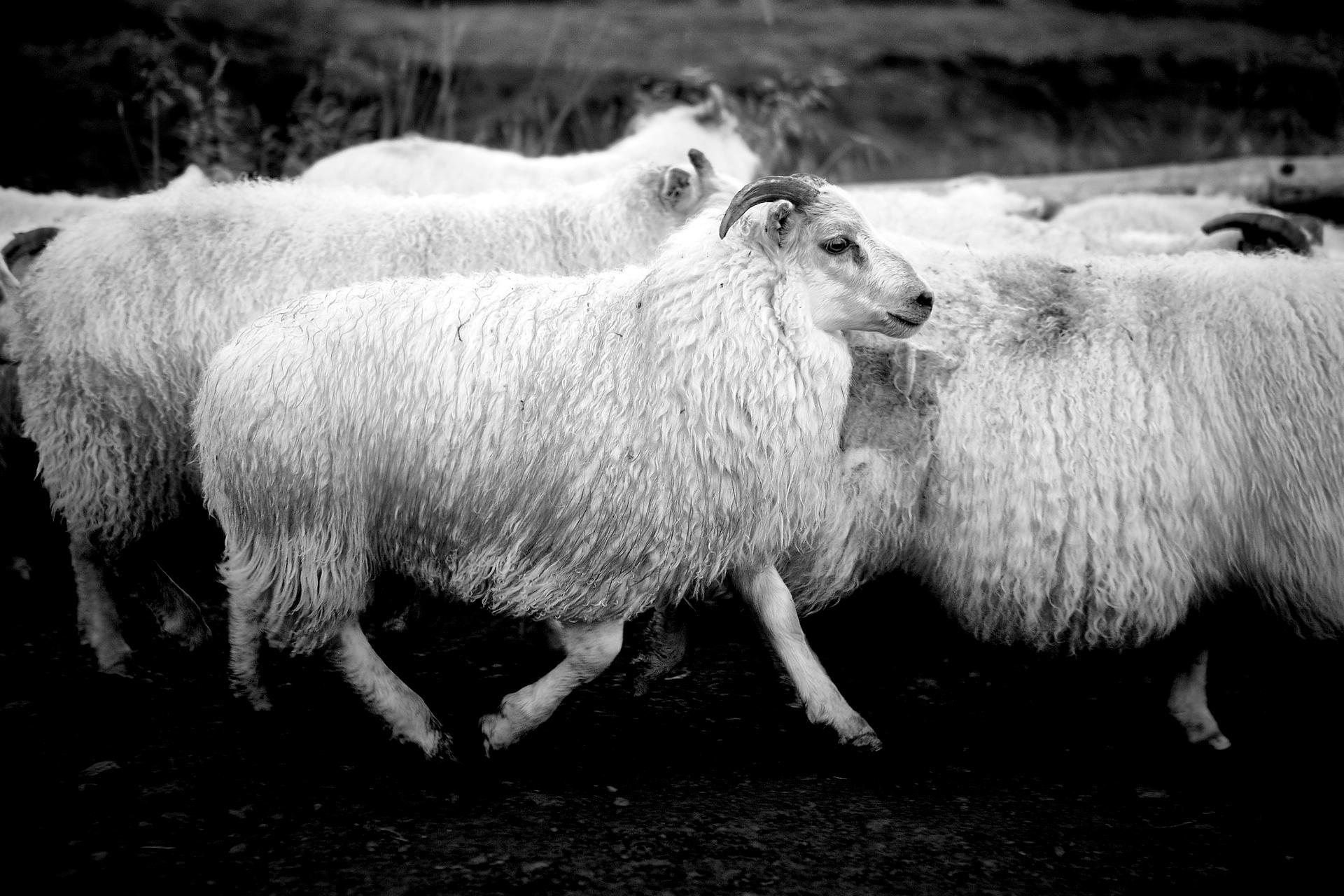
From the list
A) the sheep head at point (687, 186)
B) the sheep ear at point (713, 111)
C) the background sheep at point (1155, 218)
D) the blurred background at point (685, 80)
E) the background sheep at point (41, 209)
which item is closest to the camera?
the sheep head at point (687, 186)

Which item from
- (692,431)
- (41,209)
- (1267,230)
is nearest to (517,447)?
(692,431)

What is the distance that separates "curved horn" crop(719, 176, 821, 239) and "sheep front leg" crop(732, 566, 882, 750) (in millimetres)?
967

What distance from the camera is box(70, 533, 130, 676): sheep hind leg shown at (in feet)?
12.7

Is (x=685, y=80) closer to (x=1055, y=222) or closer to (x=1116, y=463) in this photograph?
(x=1055, y=222)

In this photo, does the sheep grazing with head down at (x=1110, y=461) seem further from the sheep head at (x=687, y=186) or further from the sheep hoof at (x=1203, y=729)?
the sheep head at (x=687, y=186)

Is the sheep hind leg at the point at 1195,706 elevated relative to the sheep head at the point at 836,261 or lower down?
lower down

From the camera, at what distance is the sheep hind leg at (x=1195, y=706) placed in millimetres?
3535

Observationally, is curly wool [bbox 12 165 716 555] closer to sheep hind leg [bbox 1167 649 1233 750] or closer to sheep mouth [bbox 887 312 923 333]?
sheep mouth [bbox 887 312 923 333]

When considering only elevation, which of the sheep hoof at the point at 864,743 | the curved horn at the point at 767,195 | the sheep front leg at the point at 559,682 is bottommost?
the sheep hoof at the point at 864,743

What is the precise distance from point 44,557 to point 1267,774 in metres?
4.75

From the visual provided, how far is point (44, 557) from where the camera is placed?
503cm

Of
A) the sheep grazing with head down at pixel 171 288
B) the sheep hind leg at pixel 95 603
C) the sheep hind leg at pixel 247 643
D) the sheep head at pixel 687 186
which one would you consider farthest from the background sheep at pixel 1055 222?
the sheep hind leg at pixel 95 603

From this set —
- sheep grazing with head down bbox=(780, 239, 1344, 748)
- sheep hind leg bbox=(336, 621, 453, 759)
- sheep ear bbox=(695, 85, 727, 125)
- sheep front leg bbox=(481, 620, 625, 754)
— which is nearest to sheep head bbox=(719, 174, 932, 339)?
sheep grazing with head down bbox=(780, 239, 1344, 748)

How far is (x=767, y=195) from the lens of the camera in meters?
3.12
